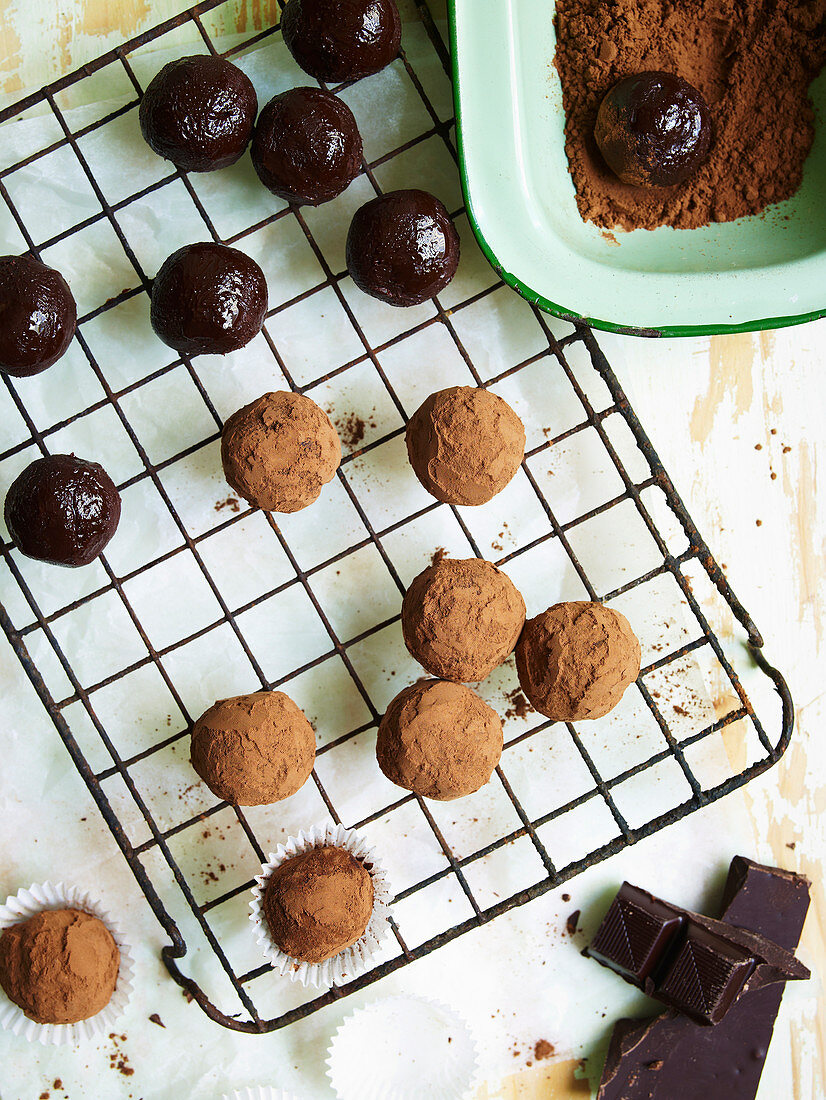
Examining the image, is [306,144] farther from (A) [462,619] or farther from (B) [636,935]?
(B) [636,935]

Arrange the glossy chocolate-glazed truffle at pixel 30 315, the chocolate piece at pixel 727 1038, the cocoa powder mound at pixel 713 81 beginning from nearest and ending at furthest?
the glossy chocolate-glazed truffle at pixel 30 315 → the cocoa powder mound at pixel 713 81 → the chocolate piece at pixel 727 1038

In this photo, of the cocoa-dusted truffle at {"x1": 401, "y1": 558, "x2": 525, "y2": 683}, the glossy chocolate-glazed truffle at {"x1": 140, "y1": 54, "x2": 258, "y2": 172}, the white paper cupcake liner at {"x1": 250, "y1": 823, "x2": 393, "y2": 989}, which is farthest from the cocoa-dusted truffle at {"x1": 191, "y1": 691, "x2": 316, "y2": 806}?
the glossy chocolate-glazed truffle at {"x1": 140, "y1": 54, "x2": 258, "y2": 172}

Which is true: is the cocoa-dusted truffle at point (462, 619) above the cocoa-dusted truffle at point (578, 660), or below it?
above

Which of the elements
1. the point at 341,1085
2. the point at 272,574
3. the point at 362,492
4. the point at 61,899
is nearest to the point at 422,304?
the point at 362,492

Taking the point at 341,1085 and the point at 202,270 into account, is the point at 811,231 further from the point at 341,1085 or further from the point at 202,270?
the point at 341,1085

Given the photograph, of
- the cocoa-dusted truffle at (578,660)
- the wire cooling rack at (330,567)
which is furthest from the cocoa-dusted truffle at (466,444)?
the cocoa-dusted truffle at (578,660)

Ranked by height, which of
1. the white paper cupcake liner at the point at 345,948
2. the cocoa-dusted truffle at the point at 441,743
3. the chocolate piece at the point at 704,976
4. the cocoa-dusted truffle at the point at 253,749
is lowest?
the chocolate piece at the point at 704,976

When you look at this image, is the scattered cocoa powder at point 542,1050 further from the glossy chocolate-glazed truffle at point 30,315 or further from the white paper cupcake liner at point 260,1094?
the glossy chocolate-glazed truffle at point 30,315
